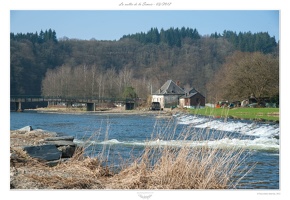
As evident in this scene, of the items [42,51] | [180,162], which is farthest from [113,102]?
[180,162]

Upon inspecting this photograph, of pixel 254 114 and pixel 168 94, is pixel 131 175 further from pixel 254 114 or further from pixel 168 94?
pixel 254 114

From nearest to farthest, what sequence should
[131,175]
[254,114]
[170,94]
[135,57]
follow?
[131,175]
[135,57]
[170,94]
[254,114]

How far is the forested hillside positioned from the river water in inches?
36.0

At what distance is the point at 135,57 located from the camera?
32.7 ft

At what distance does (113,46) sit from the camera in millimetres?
8055

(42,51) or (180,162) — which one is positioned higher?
(42,51)

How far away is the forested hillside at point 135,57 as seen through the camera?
7.10 m

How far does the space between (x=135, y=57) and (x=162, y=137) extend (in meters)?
4.37

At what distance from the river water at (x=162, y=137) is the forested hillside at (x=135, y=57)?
0.91 m

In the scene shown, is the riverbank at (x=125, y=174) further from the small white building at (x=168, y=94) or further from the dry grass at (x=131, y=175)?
the small white building at (x=168, y=94)

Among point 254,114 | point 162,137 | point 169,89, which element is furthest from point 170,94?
point 254,114
